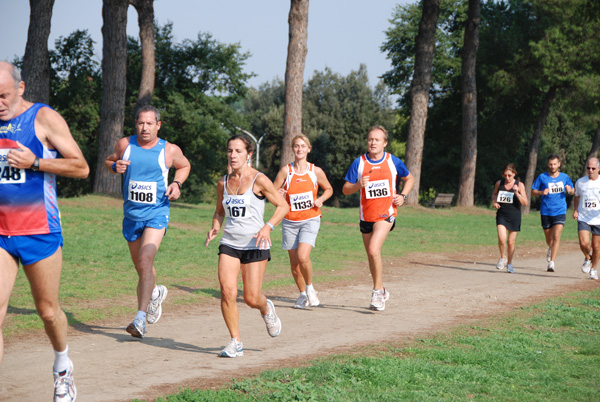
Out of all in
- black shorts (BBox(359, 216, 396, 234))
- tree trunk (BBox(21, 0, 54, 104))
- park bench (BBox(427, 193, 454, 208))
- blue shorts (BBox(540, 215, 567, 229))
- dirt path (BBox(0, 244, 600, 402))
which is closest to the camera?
dirt path (BBox(0, 244, 600, 402))

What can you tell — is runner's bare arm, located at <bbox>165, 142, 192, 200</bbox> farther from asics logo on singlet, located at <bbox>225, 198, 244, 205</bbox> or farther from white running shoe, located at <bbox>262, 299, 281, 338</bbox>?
white running shoe, located at <bbox>262, 299, 281, 338</bbox>

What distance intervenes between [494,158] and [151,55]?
2862 cm

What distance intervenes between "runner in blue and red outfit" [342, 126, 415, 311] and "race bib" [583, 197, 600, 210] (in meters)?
5.97

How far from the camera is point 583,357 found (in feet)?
23.2

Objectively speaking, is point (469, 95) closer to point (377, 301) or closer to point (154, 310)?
point (377, 301)

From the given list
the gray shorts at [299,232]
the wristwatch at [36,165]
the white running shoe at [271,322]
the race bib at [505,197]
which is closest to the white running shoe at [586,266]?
the race bib at [505,197]

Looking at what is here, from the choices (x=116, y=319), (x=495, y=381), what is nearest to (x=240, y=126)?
(x=116, y=319)

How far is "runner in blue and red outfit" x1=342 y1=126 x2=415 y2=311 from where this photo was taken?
9.77 meters

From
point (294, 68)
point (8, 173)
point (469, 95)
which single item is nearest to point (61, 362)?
point (8, 173)

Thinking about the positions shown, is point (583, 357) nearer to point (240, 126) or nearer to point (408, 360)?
point (408, 360)

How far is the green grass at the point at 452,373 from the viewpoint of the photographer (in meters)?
5.35

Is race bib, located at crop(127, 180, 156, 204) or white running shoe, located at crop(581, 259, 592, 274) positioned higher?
race bib, located at crop(127, 180, 156, 204)

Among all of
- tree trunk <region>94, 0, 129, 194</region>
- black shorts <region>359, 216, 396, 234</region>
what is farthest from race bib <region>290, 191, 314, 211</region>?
tree trunk <region>94, 0, 129, 194</region>

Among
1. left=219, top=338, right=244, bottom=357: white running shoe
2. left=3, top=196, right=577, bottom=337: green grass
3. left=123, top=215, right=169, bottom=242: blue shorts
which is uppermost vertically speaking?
left=123, top=215, right=169, bottom=242: blue shorts
